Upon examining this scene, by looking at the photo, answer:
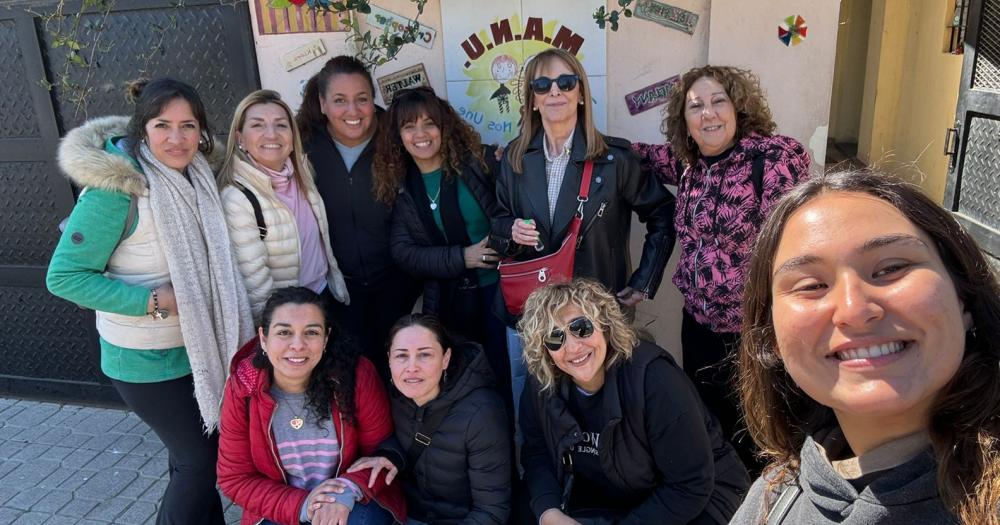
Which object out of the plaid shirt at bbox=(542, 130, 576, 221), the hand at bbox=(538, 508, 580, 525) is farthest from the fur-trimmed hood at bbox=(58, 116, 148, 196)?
the hand at bbox=(538, 508, 580, 525)

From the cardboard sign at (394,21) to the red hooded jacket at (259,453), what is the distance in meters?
1.91

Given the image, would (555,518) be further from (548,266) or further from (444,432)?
(548,266)

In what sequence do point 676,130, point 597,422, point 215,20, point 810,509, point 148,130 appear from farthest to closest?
point 215,20, point 676,130, point 148,130, point 597,422, point 810,509

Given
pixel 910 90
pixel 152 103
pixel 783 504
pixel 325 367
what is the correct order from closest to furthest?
1. pixel 783 504
2. pixel 152 103
3. pixel 325 367
4. pixel 910 90

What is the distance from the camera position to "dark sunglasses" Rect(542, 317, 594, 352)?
2443mm

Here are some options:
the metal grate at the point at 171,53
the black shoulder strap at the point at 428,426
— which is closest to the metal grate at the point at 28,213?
the metal grate at the point at 171,53

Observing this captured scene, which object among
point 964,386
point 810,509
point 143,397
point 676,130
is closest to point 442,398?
point 143,397

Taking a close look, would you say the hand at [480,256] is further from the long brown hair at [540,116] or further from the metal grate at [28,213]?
the metal grate at [28,213]

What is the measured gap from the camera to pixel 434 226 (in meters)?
3.31

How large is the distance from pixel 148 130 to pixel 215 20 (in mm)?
1596

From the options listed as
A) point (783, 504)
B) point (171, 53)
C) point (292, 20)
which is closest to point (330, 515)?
point (783, 504)

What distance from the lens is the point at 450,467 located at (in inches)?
108

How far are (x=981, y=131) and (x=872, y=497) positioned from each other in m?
2.78

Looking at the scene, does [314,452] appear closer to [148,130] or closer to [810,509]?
[148,130]
